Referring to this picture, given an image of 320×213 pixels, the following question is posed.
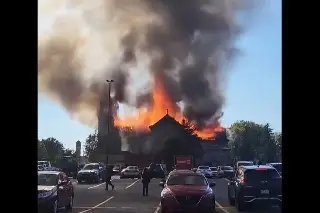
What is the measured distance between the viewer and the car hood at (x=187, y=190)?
49.1ft

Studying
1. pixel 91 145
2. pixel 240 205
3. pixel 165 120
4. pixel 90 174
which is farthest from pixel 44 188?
pixel 91 145

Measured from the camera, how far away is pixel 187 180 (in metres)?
16.0

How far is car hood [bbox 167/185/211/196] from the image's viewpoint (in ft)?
49.1

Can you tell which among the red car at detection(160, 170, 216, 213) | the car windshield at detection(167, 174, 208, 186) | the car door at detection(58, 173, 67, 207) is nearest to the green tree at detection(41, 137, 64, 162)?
the car door at detection(58, 173, 67, 207)

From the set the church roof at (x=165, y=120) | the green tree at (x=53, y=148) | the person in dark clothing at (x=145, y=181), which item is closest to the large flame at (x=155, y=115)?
the church roof at (x=165, y=120)

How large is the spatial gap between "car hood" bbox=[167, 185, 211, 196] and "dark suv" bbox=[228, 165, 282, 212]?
7.30 feet

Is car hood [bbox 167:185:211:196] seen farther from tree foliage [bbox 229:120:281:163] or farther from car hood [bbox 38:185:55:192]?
tree foliage [bbox 229:120:281:163]

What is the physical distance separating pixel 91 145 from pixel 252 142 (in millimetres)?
27066

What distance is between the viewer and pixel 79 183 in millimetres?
37438

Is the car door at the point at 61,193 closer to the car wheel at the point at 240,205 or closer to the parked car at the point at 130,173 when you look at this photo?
the car wheel at the point at 240,205

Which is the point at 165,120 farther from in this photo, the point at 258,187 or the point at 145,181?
the point at 258,187

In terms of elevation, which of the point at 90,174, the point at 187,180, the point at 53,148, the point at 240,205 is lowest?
the point at 90,174
